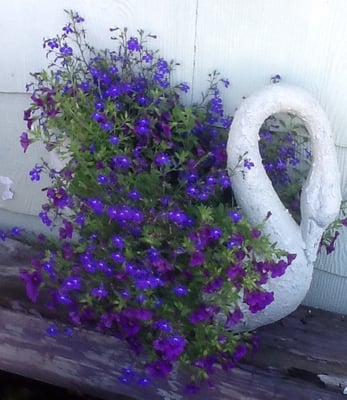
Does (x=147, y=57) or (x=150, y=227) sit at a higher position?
(x=147, y=57)

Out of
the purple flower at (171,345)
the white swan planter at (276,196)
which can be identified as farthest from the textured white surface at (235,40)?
the purple flower at (171,345)

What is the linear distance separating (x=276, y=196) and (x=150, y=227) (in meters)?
0.33

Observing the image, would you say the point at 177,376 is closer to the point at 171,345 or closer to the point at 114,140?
the point at 171,345

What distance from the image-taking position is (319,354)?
1771mm

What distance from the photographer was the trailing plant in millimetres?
1557

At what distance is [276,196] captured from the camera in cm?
171

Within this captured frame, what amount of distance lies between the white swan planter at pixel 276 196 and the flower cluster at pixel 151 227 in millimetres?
44

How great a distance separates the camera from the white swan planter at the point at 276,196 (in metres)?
1.65

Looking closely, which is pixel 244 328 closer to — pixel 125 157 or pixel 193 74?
pixel 125 157

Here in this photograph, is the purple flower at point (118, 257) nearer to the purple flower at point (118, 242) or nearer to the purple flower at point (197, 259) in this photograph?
the purple flower at point (118, 242)

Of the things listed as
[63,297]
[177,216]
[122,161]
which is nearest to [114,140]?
[122,161]

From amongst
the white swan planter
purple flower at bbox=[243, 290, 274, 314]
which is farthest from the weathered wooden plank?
purple flower at bbox=[243, 290, 274, 314]

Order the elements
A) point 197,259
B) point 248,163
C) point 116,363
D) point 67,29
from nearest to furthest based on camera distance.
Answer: point 197,259
point 248,163
point 116,363
point 67,29

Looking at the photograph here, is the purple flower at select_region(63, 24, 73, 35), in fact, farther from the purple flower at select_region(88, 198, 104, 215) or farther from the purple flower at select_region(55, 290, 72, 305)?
the purple flower at select_region(55, 290, 72, 305)
